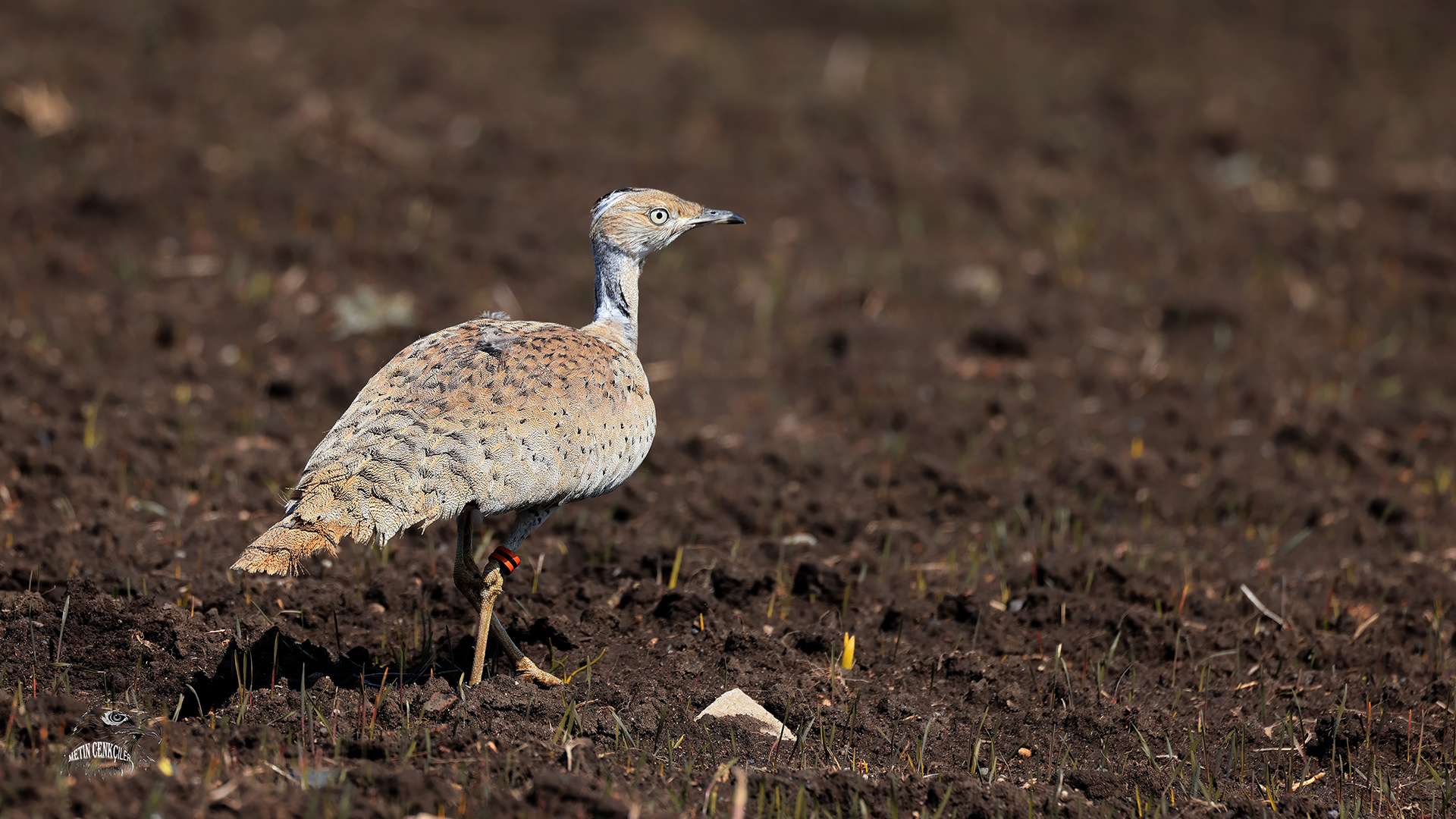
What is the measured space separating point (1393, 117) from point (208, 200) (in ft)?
33.4

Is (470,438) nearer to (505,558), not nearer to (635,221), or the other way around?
(505,558)

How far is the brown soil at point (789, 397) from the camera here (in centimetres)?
462

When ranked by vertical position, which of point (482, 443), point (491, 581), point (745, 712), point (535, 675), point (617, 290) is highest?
point (617, 290)

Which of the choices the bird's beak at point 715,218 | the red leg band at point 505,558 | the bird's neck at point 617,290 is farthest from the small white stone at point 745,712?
the bird's beak at point 715,218

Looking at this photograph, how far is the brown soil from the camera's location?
462 centimetres

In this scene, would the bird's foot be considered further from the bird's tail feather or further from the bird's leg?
the bird's tail feather

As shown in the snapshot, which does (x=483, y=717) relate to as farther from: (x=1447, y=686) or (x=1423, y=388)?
(x=1423, y=388)

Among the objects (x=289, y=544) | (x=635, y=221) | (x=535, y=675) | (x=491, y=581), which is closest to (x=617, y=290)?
(x=635, y=221)

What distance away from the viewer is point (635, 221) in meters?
5.56

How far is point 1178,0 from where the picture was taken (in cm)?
1511

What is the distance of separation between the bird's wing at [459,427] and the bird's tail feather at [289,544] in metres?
0.03

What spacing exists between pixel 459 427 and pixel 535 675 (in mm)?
1051

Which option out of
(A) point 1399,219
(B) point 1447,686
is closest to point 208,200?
(B) point 1447,686

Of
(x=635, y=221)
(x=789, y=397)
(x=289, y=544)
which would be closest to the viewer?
(x=289, y=544)
